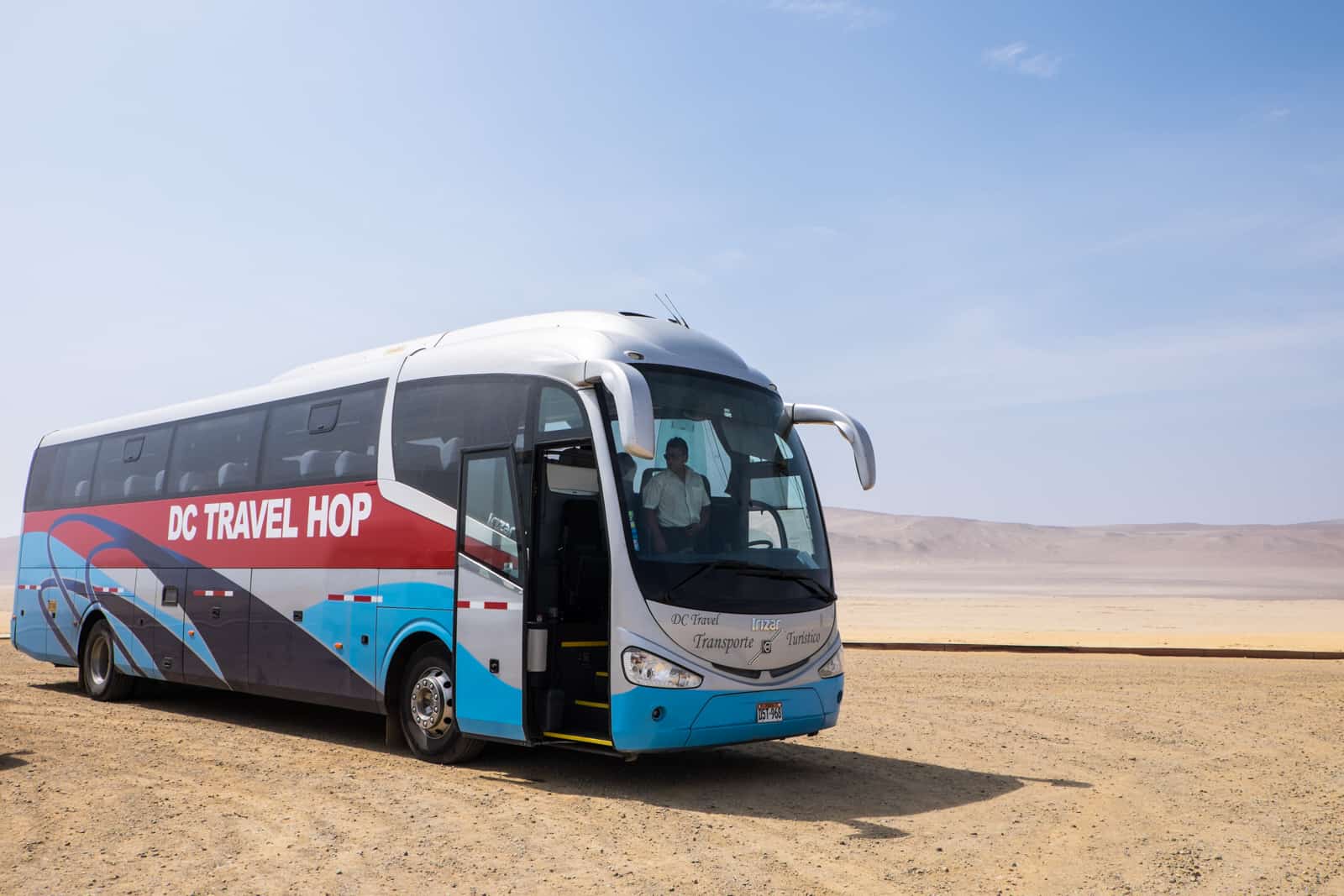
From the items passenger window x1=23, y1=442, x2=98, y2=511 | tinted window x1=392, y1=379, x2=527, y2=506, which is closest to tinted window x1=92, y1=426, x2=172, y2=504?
passenger window x1=23, y1=442, x2=98, y2=511

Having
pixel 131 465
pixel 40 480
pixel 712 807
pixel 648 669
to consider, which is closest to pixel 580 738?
pixel 648 669

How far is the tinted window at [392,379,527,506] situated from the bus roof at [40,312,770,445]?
0.17 metres

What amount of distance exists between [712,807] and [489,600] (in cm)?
248

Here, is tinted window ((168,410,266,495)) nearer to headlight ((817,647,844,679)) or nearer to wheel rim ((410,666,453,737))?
wheel rim ((410,666,453,737))

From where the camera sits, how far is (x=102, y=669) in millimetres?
16344

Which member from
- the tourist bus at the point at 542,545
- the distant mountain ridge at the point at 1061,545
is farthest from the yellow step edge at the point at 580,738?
the distant mountain ridge at the point at 1061,545

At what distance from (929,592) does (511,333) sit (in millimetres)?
61467

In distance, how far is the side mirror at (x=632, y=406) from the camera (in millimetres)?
8414

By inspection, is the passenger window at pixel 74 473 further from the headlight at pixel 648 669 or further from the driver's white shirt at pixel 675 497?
the headlight at pixel 648 669

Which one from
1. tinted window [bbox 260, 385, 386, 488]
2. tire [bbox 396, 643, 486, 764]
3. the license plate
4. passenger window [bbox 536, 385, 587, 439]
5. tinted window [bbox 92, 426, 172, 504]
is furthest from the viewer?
tinted window [bbox 92, 426, 172, 504]

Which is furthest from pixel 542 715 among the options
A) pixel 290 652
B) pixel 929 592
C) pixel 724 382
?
pixel 929 592

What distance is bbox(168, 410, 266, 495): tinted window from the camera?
13578mm

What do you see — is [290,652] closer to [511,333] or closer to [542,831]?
[511,333]

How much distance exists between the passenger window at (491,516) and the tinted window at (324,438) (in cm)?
160
